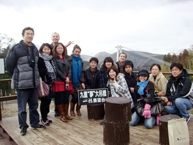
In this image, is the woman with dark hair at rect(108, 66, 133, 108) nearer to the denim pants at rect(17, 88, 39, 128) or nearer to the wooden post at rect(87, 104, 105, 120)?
the wooden post at rect(87, 104, 105, 120)

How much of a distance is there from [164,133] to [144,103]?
0.96 metres

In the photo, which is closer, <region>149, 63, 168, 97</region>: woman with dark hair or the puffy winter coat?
the puffy winter coat

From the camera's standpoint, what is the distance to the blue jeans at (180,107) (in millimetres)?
3366

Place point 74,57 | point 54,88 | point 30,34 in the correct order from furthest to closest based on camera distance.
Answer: point 74,57, point 54,88, point 30,34

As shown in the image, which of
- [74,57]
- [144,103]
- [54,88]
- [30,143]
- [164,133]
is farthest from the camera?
[74,57]

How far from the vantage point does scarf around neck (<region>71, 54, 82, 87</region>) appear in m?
4.10

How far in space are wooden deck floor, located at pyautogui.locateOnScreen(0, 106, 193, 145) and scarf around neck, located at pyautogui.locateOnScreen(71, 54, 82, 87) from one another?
0.80 meters

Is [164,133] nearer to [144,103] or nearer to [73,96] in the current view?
[144,103]

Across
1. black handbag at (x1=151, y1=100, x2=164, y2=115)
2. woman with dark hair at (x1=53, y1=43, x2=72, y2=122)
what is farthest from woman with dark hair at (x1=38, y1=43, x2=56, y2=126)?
black handbag at (x1=151, y1=100, x2=164, y2=115)

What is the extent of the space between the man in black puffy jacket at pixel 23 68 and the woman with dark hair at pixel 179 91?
7.53 ft

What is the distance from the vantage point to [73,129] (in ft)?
11.7

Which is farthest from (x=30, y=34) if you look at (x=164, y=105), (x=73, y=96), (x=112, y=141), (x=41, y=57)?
(x=164, y=105)

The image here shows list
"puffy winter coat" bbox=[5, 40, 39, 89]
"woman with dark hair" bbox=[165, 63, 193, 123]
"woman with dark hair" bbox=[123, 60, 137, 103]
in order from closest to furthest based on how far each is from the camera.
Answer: "puffy winter coat" bbox=[5, 40, 39, 89] → "woman with dark hair" bbox=[165, 63, 193, 123] → "woman with dark hair" bbox=[123, 60, 137, 103]

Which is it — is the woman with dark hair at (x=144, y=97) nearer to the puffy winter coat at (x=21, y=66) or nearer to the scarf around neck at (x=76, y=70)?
the scarf around neck at (x=76, y=70)
